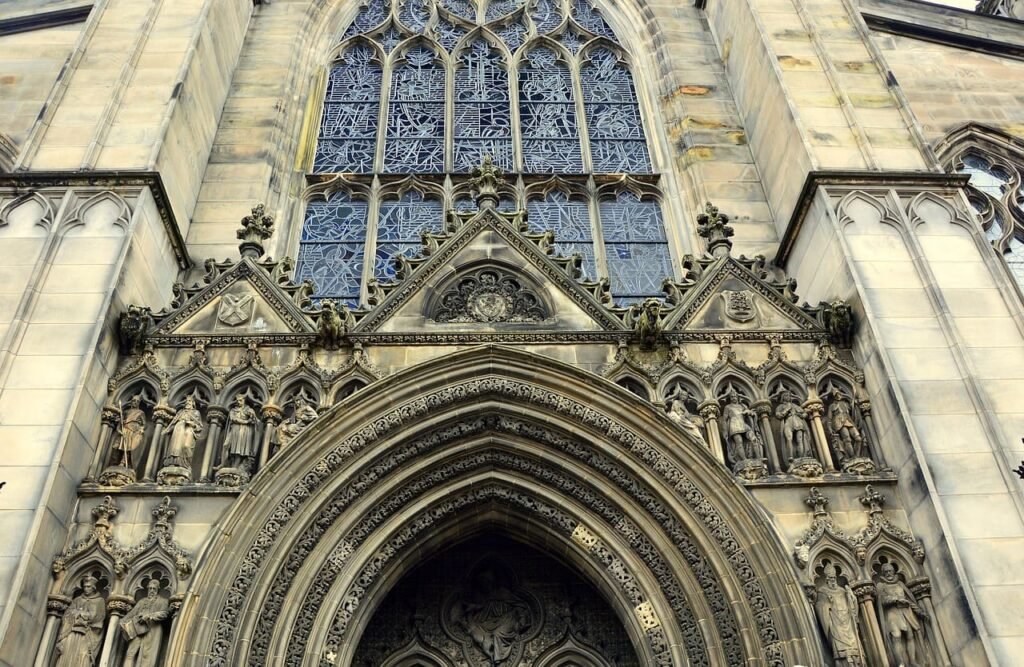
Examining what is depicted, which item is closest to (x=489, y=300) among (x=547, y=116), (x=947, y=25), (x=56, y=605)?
(x=56, y=605)

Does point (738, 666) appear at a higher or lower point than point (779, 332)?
lower

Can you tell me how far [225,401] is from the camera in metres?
9.02

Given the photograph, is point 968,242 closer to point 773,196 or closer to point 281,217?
point 773,196

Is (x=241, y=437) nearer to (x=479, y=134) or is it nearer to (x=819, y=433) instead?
(x=819, y=433)

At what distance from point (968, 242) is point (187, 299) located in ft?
27.4

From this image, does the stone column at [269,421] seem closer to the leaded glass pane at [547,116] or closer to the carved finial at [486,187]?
the carved finial at [486,187]

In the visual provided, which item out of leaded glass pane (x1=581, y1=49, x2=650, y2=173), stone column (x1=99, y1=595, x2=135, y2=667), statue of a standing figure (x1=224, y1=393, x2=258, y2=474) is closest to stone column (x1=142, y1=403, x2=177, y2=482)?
statue of a standing figure (x1=224, y1=393, x2=258, y2=474)

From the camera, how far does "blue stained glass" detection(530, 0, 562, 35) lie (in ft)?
51.2

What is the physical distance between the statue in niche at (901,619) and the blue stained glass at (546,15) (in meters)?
10.7

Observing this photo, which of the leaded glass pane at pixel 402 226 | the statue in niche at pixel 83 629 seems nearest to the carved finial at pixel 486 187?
the leaded glass pane at pixel 402 226

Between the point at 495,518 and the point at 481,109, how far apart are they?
7.27 metres

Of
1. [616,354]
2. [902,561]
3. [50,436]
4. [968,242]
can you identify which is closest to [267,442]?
[50,436]

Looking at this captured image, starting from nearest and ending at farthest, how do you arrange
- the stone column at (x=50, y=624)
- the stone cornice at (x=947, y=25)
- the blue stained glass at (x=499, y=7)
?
the stone column at (x=50, y=624) → the stone cornice at (x=947, y=25) → the blue stained glass at (x=499, y=7)

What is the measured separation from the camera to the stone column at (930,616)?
24.7 ft
